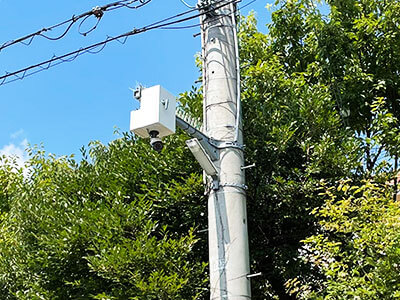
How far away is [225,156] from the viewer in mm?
5203

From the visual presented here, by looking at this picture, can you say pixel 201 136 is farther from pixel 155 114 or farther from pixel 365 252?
pixel 365 252

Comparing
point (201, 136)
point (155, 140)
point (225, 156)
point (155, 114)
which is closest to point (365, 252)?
point (225, 156)

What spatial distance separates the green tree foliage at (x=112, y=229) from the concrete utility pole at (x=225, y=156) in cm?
145

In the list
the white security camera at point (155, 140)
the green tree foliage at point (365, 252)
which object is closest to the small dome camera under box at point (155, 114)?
the white security camera at point (155, 140)

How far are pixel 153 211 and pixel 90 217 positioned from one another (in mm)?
795

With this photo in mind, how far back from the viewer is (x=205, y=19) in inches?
236

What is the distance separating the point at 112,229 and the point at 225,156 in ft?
7.16

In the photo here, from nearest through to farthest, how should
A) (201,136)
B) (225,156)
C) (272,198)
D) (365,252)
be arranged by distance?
(201,136) < (225,156) < (365,252) < (272,198)

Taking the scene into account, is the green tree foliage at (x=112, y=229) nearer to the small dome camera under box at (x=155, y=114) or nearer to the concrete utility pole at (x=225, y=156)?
the concrete utility pole at (x=225, y=156)

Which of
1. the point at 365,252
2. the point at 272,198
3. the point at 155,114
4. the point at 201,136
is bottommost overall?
the point at 365,252

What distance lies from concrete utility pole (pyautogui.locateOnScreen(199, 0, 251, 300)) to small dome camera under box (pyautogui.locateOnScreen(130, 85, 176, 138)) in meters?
0.75

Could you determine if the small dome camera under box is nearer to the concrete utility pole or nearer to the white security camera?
the white security camera

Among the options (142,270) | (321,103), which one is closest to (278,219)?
(321,103)

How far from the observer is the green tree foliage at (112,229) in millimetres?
6387
